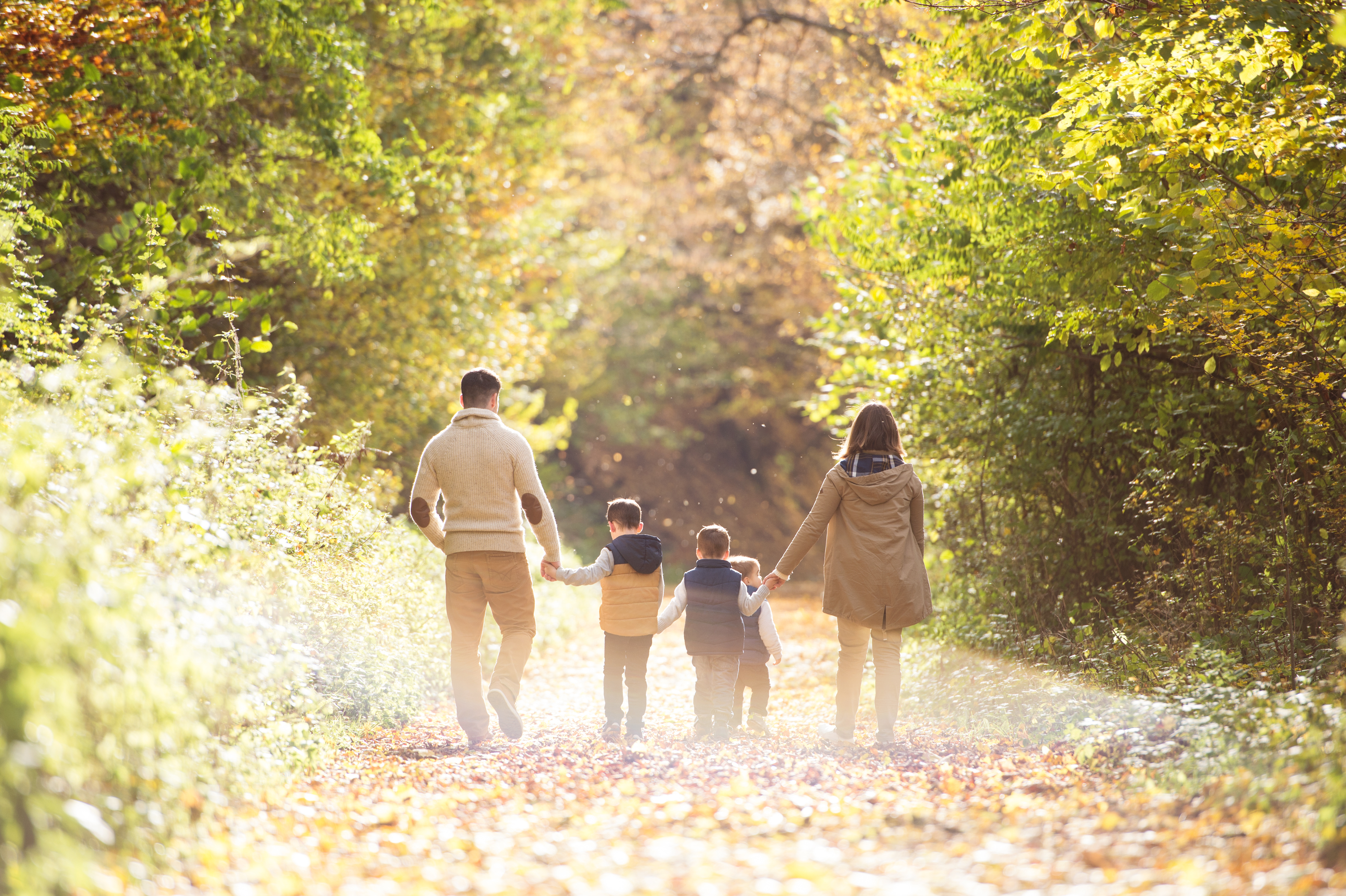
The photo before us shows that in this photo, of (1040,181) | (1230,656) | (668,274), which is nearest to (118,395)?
(1040,181)

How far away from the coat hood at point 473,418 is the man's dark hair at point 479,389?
5cm

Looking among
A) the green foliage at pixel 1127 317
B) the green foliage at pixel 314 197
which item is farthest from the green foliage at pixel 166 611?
the green foliage at pixel 1127 317

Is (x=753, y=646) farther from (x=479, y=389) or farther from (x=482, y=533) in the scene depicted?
(x=479, y=389)

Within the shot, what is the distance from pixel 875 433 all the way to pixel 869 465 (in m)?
0.19

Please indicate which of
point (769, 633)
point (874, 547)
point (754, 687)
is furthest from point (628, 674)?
point (874, 547)

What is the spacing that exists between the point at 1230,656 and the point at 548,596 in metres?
9.04

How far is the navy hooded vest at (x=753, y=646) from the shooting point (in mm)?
7023

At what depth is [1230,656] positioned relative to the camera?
20.2 ft

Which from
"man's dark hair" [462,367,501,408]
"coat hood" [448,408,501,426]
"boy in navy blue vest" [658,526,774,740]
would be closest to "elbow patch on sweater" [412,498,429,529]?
"coat hood" [448,408,501,426]

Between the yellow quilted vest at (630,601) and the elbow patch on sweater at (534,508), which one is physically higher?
the elbow patch on sweater at (534,508)

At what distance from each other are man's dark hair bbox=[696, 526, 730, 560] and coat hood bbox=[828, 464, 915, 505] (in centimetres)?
87

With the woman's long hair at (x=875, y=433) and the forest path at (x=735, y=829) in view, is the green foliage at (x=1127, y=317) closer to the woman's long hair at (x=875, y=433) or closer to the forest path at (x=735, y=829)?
the woman's long hair at (x=875, y=433)

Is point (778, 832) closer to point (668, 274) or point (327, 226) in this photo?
point (327, 226)

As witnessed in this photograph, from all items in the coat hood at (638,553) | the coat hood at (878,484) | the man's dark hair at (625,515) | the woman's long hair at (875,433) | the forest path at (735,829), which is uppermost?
the woman's long hair at (875,433)
